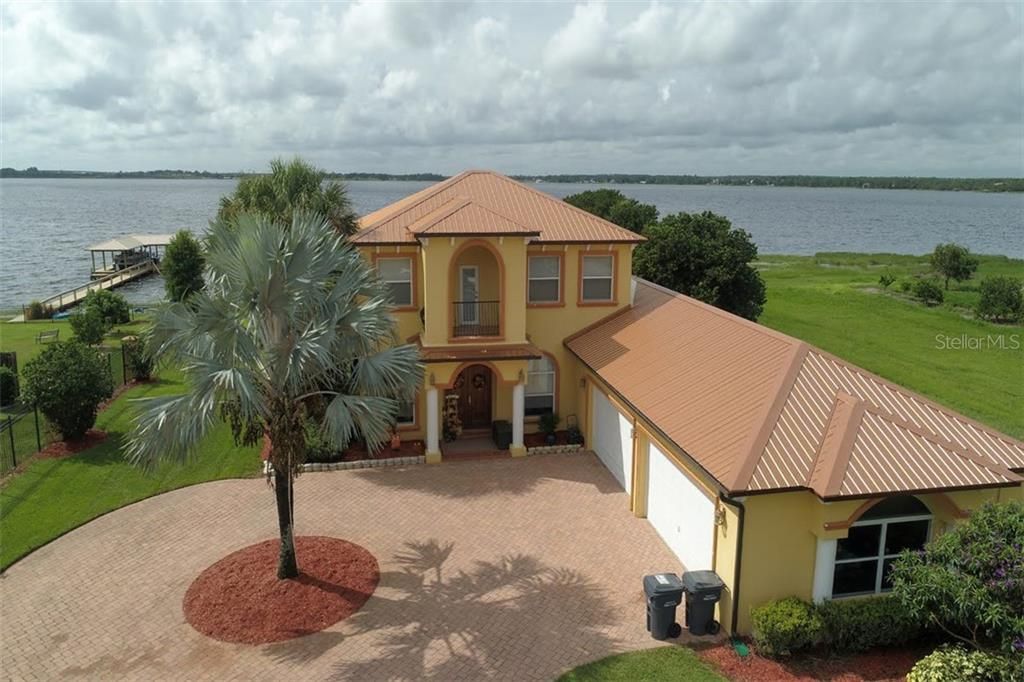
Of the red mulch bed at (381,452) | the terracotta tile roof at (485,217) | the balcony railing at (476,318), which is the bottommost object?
the red mulch bed at (381,452)

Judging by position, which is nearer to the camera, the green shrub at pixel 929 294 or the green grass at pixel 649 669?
the green grass at pixel 649 669

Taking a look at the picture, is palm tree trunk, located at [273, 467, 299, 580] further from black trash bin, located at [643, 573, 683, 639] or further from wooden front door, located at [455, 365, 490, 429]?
wooden front door, located at [455, 365, 490, 429]

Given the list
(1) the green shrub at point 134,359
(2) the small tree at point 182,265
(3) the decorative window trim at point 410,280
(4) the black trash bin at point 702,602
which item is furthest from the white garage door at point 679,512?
(2) the small tree at point 182,265

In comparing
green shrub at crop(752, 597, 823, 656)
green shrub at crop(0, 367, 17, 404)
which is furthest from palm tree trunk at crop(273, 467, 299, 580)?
green shrub at crop(0, 367, 17, 404)

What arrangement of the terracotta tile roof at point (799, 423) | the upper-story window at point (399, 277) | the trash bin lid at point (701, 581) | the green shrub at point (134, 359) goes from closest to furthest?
1. the terracotta tile roof at point (799, 423)
2. the trash bin lid at point (701, 581)
3. the upper-story window at point (399, 277)
4. the green shrub at point (134, 359)

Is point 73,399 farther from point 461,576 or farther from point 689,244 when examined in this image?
point 689,244

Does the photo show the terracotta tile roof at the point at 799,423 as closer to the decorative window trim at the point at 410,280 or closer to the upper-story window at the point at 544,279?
the upper-story window at the point at 544,279
